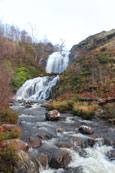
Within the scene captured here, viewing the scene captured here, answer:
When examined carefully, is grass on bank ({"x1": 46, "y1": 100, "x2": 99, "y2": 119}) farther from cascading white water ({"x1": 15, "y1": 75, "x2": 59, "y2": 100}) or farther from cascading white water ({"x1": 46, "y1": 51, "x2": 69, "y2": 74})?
cascading white water ({"x1": 46, "y1": 51, "x2": 69, "y2": 74})

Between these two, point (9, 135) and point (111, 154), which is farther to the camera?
point (111, 154)

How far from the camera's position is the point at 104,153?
5516 millimetres

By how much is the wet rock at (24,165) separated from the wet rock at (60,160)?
0.60 metres

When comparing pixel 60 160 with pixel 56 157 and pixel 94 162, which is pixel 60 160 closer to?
pixel 56 157

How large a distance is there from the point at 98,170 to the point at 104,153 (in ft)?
3.92

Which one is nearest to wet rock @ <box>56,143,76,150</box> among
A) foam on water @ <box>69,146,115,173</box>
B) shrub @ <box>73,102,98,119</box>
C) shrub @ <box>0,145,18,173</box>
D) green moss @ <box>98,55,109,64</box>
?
foam on water @ <box>69,146,115,173</box>

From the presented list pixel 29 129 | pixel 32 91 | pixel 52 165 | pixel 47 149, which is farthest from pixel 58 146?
pixel 32 91

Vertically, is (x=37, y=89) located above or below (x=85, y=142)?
above

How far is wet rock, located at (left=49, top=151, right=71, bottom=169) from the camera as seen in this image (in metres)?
4.44

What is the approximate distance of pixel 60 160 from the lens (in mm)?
4551

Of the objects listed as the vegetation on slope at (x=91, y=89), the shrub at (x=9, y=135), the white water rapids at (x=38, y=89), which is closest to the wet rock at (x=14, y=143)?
the shrub at (x=9, y=135)

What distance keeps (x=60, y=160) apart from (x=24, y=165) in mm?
1331

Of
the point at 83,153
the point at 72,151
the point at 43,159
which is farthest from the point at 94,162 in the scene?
the point at 43,159

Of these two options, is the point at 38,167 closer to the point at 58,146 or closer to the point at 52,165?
the point at 52,165
